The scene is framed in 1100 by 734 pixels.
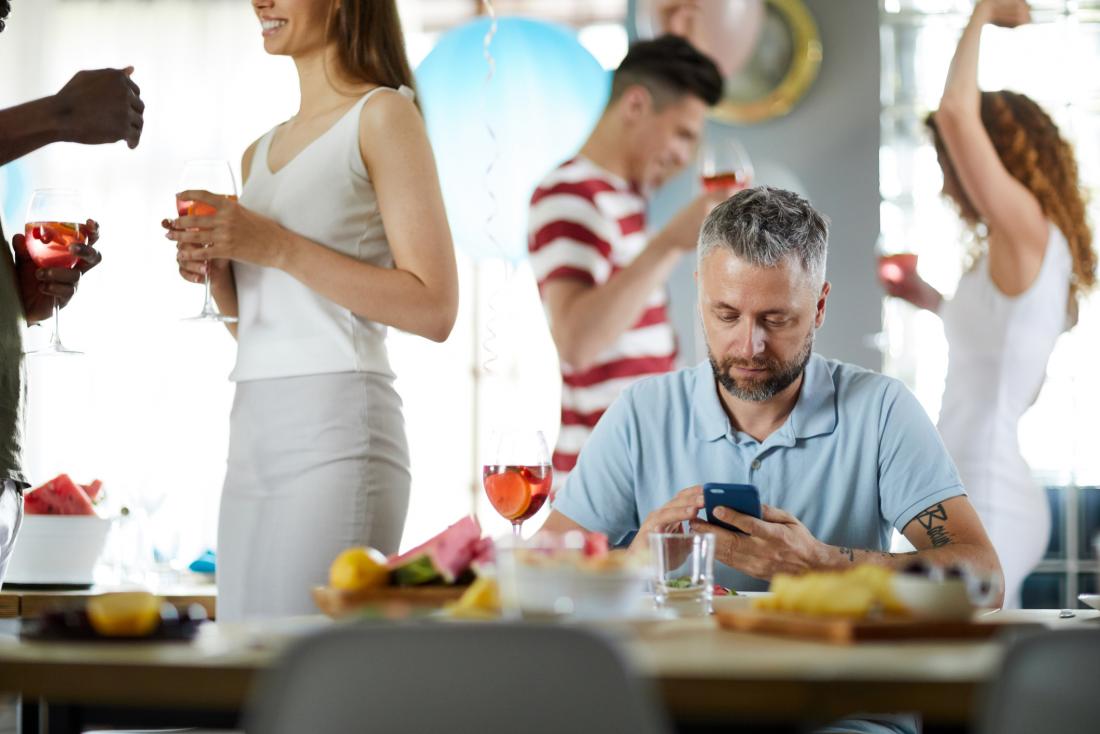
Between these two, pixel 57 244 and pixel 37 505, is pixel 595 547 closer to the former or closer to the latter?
pixel 57 244

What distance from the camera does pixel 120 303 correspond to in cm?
499

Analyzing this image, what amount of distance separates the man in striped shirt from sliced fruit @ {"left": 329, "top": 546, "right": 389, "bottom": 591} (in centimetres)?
183

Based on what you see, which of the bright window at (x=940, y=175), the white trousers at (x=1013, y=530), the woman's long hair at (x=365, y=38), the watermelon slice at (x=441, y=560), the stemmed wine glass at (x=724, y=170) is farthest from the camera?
the bright window at (x=940, y=175)

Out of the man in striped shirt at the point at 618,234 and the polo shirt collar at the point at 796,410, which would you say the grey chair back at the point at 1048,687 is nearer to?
the polo shirt collar at the point at 796,410

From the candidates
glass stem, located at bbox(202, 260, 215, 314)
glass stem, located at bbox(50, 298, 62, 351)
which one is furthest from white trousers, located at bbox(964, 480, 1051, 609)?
glass stem, located at bbox(50, 298, 62, 351)

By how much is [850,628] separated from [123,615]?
1.82 feet

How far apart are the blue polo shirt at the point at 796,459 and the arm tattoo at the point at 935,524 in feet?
0.03

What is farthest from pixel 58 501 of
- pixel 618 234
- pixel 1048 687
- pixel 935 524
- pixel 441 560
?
pixel 618 234

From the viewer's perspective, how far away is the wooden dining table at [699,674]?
83 centimetres

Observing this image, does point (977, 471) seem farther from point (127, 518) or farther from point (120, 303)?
point (120, 303)

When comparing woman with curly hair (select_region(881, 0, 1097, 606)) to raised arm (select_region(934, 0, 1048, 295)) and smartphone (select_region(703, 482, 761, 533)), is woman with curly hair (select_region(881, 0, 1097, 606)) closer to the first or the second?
raised arm (select_region(934, 0, 1048, 295))

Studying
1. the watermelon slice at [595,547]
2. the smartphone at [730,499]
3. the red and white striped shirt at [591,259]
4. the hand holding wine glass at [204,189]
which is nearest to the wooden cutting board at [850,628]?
the watermelon slice at [595,547]

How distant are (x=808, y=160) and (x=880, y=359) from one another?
68cm

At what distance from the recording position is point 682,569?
1.36 meters
